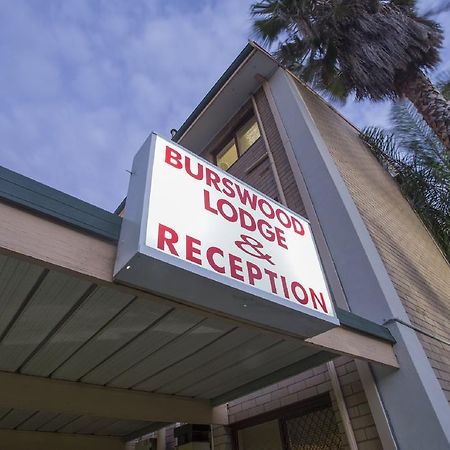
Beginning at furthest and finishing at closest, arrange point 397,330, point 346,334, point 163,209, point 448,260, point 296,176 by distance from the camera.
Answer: point 448,260 < point 296,176 < point 397,330 < point 346,334 < point 163,209

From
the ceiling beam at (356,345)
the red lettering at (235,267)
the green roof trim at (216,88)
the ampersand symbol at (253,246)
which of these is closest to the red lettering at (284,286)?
the ampersand symbol at (253,246)

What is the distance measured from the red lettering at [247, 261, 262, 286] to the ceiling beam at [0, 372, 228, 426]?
2249 mm

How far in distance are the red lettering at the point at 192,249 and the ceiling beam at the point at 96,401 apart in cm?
223

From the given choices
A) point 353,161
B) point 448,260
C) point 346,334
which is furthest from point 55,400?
point 448,260

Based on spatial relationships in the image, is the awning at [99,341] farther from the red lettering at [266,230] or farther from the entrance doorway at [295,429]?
the red lettering at [266,230]

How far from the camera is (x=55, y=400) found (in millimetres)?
3557

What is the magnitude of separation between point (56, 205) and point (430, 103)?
7481 mm

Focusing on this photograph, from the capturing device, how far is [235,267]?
101 inches

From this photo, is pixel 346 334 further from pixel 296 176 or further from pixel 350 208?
pixel 296 176

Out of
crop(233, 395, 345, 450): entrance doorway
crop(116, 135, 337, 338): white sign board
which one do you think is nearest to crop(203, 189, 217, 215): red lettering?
crop(116, 135, 337, 338): white sign board

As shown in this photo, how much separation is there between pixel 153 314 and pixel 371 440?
8.07ft

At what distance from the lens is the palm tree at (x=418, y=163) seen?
29.7 ft

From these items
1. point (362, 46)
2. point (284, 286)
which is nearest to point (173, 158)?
point (284, 286)

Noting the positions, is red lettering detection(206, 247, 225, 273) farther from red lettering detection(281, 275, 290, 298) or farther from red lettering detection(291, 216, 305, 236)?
red lettering detection(291, 216, 305, 236)
